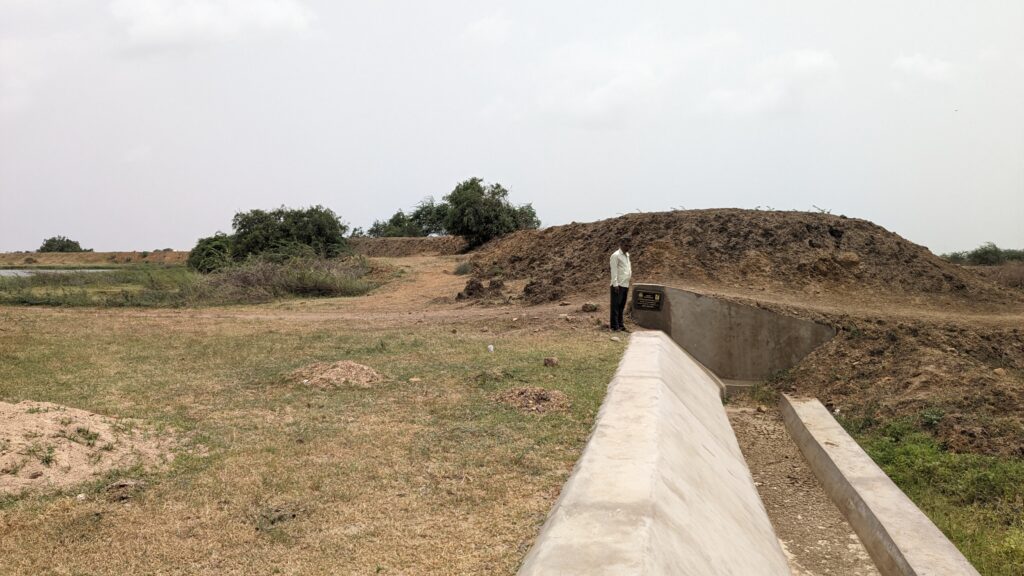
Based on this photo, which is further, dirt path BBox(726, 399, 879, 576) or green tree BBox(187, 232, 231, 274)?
green tree BBox(187, 232, 231, 274)

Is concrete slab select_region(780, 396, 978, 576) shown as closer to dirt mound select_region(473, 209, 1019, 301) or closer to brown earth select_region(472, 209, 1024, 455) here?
brown earth select_region(472, 209, 1024, 455)

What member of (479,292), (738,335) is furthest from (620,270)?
(479,292)

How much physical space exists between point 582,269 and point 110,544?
52.1ft

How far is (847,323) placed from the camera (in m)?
12.0

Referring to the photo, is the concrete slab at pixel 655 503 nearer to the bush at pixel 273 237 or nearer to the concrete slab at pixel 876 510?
the concrete slab at pixel 876 510

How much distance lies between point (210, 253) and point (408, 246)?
18.9m

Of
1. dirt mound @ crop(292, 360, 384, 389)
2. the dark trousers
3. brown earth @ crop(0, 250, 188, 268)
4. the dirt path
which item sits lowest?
the dirt path

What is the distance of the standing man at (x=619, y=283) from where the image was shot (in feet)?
40.1

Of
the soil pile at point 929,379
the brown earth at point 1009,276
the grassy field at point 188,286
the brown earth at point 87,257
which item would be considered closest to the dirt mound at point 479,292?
the grassy field at point 188,286

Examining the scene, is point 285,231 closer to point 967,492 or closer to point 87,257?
point 967,492

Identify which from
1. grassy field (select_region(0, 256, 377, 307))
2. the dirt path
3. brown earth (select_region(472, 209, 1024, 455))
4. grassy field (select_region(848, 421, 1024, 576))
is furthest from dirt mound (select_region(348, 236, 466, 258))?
grassy field (select_region(848, 421, 1024, 576))

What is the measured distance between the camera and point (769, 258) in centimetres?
1697

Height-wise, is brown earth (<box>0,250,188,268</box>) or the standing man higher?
brown earth (<box>0,250,188,268</box>)

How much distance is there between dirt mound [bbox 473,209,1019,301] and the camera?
52.6 feet
